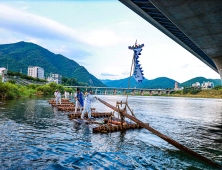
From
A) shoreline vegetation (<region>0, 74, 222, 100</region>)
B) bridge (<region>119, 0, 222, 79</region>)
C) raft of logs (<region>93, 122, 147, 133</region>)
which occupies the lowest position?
raft of logs (<region>93, 122, 147, 133</region>)

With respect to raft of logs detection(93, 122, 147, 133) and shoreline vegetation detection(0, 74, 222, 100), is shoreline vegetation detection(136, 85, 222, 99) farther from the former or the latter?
raft of logs detection(93, 122, 147, 133)

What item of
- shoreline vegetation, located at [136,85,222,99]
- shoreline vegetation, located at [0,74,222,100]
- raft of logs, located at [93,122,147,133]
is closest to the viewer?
raft of logs, located at [93,122,147,133]

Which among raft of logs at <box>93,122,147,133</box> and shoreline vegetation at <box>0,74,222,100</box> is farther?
shoreline vegetation at <box>0,74,222,100</box>

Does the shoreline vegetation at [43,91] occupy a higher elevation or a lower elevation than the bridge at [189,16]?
lower

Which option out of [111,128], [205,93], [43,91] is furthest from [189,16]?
[205,93]

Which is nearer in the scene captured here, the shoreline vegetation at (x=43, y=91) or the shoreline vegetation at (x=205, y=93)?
the shoreline vegetation at (x=43, y=91)

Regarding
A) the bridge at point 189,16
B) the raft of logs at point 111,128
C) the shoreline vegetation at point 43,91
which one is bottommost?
the raft of logs at point 111,128

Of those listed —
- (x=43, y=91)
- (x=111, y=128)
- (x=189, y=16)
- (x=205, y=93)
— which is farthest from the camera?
(x=205, y=93)

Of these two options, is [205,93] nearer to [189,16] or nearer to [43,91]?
[43,91]

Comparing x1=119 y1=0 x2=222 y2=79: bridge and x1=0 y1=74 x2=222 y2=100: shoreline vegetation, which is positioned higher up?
x1=119 y1=0 x2=222 y2=79: bridge

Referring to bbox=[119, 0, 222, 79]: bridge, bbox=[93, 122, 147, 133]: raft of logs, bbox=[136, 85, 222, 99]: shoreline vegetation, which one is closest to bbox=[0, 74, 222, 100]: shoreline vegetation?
bbox=[136, 85, 222, 99]: shoreline vegetation

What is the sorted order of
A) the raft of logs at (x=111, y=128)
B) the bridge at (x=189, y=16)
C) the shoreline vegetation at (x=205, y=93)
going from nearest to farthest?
the bridge at (x=189, y=16), the raft of logs at (x=111, y=128), the shoreline vegetation at (x=205, y=93)

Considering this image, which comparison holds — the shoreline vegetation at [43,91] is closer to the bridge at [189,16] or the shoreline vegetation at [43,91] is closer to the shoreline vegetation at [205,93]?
the shoreline vegetation at [205,93]

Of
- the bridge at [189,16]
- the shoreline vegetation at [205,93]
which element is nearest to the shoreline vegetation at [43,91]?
the shoreline vegetation at [205,93]
